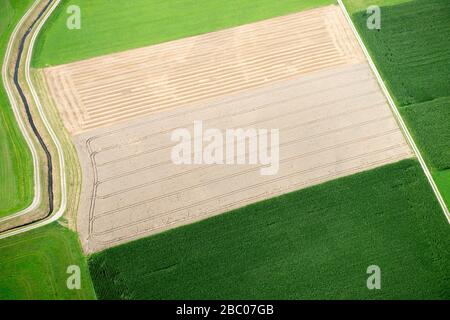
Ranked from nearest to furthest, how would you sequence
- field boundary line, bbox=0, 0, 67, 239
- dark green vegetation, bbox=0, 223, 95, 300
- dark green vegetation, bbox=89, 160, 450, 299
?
dark green vegetation, bbox=89, 160, 450, 299
dark green vegetation, bbox=0, 223, 95, 300
field boundary line, bbox=0, 0, 67, 239

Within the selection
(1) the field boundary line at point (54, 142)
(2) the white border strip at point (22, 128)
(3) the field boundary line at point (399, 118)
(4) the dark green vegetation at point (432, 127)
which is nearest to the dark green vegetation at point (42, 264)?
(1) the field boundary line at point (54, 142)

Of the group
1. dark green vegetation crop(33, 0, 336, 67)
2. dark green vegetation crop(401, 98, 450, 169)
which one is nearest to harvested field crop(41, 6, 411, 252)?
dark green vegetation crop(33, 0, 336, 67)

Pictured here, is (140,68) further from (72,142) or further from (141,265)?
(141,265)

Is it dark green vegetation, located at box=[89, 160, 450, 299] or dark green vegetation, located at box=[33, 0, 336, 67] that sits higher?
dark green vegetation, located at box=[33, 0, 336, 67]

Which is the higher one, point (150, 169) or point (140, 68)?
point (140, 68)

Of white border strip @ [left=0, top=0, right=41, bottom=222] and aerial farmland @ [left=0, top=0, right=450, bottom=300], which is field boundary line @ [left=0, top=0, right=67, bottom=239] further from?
white border strip @ [left=0, top=0, right=41, bottom=222]
